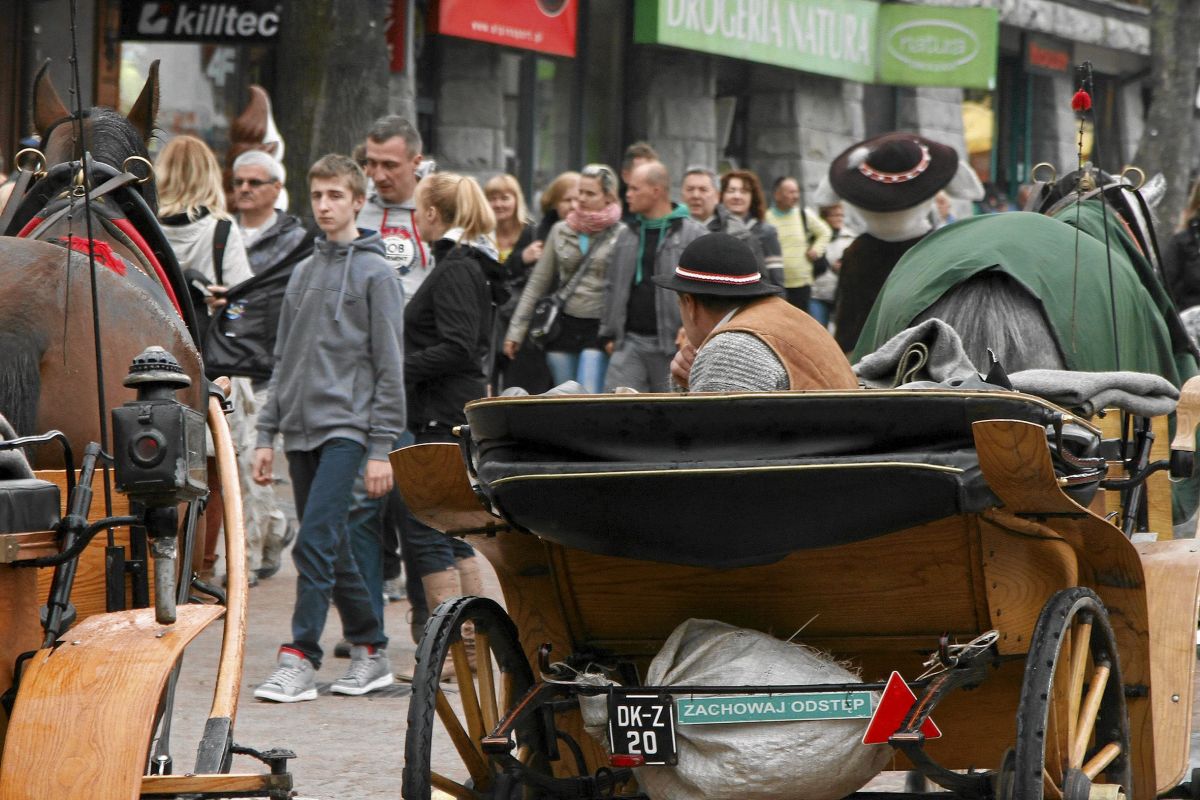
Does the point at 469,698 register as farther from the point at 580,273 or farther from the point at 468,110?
the point at 468,110

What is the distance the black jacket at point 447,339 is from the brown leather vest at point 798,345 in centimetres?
314

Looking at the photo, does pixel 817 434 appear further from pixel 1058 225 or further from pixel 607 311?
pixel 607 311

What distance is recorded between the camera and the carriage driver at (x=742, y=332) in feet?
15.7

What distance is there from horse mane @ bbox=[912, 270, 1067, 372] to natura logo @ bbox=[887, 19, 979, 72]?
17754 millimetres

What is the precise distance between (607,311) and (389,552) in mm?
1994

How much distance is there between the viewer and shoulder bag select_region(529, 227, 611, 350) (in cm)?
1086

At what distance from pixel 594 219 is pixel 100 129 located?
5548 millimetres

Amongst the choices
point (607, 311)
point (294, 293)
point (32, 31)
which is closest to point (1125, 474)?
point (294, 293)

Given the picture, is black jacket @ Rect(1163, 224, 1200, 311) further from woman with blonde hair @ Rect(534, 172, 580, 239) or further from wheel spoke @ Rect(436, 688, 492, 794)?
wheel spoke @ Rect(436, 688, 492, 794)

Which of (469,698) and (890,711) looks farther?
(469,698)

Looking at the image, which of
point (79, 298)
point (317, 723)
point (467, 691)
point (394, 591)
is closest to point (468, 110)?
point (394, 591)

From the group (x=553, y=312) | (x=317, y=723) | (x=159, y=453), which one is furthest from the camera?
(x=553, y=312)

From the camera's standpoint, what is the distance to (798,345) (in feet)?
16.1

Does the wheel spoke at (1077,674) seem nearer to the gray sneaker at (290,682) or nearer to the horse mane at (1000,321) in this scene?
the horse mane at (1000,321)
